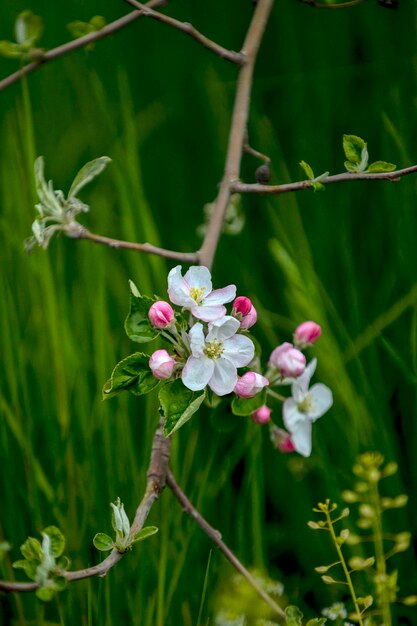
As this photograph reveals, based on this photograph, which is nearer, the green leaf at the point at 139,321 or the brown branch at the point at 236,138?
the green leaf at the point at 139,321

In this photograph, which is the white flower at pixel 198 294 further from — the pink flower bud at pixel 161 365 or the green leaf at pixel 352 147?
the green leaf at pixel 352 147

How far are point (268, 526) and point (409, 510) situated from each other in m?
0.23

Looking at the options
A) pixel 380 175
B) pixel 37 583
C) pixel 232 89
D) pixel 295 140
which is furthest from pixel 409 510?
pixel 232 89

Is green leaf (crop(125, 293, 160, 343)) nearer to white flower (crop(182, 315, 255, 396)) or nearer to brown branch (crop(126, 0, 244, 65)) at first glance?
white flower (crop(182, 315, 255, 396))

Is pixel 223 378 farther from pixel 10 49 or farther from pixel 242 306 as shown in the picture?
pixel 10 49

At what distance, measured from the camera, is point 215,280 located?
5.30 feet

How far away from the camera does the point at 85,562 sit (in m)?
1.04

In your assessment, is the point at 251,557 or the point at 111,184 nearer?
the point at 251,557

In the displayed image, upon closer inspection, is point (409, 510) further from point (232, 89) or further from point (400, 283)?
point (232, 89)

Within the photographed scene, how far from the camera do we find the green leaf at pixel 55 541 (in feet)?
2.28

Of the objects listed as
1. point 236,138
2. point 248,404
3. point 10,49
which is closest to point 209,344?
point 248,404

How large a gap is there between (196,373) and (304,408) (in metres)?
0.23

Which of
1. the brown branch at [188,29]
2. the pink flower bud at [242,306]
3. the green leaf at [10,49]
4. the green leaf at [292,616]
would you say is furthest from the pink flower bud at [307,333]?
the green leaf at [10,49]

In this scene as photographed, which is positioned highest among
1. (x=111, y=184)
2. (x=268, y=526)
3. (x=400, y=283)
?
(x=111, y=184)
